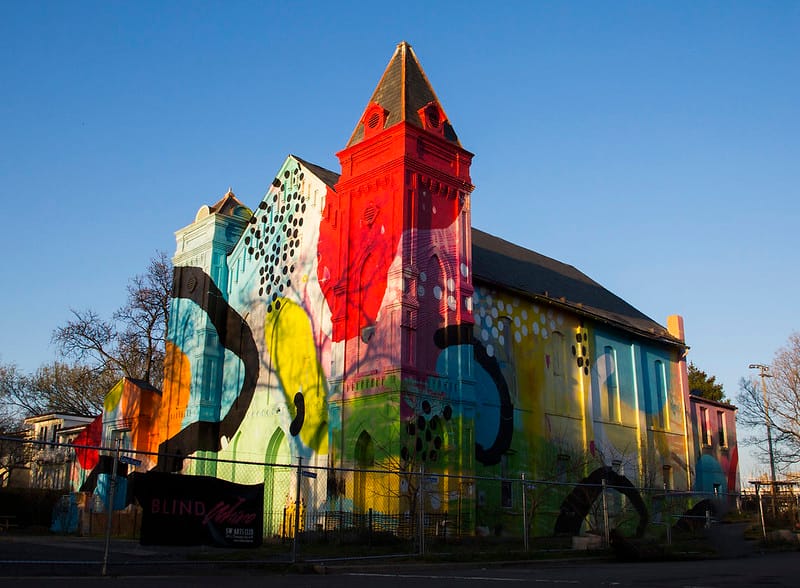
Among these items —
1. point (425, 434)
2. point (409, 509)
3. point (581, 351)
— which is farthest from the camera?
point (581, 351)

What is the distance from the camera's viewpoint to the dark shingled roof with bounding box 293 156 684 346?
3244 cm

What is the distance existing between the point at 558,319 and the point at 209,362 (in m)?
14.8

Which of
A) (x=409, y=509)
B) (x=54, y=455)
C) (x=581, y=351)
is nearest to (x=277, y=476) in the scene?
(x=409, y=509)

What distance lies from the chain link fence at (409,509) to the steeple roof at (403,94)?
11951 mm

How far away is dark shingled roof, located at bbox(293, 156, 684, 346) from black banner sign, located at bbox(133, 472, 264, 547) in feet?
52.7

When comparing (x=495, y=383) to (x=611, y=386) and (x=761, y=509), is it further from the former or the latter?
(x=761, y=509)

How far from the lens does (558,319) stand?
3381 centimetres

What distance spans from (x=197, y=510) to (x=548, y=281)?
26.5 m

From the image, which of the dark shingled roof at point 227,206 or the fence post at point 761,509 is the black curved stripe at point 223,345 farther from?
the fence post at point 761,509

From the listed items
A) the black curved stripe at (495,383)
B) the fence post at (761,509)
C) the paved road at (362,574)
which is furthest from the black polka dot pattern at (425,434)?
the fence post at (761,509)

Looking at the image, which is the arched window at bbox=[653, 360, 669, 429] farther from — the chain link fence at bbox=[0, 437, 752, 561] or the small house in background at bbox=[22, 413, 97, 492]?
the small house in background at bbox=[22, 413, 97, 492]

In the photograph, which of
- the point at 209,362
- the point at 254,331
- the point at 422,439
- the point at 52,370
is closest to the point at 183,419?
the point at 209,362

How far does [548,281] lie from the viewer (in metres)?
37.9

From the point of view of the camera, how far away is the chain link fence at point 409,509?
20.3m
